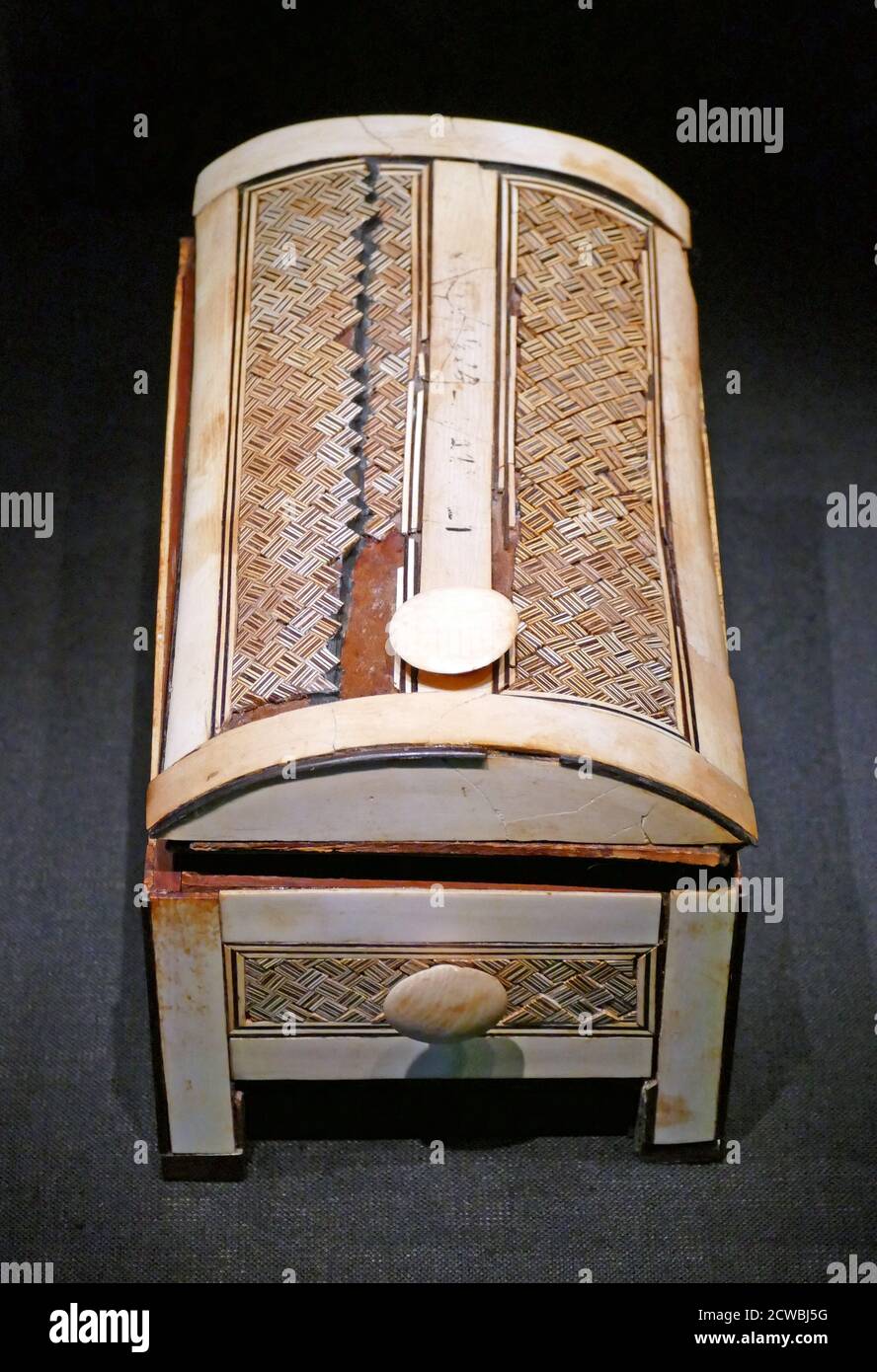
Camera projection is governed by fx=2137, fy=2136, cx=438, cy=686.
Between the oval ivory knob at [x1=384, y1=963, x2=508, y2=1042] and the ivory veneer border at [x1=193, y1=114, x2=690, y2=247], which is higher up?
the ivory veneer border at [x1=193, y1=114, x2=690, y2=247]

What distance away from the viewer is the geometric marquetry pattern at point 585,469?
3.26 meters

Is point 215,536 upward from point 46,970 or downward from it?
upward

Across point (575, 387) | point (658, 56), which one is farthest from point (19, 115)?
point (575, 387)

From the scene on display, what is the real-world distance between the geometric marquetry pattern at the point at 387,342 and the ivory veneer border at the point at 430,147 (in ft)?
0.23

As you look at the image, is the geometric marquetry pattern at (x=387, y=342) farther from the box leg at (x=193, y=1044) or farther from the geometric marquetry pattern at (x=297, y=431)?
the box leg at (x=193, y=1044)

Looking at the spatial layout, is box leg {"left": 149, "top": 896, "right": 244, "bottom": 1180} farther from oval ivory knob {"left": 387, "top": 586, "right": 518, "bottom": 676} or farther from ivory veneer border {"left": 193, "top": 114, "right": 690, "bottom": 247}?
ivory veneer border {"left": 193, "top": 114, "right": 690, "bottom": 247}

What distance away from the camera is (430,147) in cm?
392

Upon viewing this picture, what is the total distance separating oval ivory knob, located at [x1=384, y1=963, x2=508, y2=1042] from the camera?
3.13 meters

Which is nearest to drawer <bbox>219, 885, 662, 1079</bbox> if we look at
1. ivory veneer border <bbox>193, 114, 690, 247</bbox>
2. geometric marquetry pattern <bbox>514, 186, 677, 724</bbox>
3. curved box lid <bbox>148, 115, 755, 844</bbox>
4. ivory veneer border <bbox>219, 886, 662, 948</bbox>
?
ivory veneer border <bbox>219, 886, 662, 948</bbox>

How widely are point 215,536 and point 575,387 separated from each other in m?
0.68

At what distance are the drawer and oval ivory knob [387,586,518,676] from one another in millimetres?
335

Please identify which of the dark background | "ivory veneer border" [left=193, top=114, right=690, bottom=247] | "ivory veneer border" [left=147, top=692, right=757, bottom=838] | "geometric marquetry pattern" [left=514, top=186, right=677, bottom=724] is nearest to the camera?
"ivory veneer border" [left=147, top=692, right=757, bottom=838]

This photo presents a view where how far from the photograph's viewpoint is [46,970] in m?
3.71

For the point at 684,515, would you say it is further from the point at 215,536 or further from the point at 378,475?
the point at 215,536
